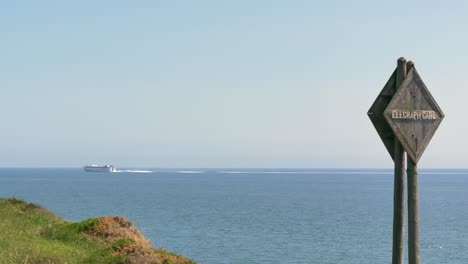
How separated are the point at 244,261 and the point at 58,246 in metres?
32.0

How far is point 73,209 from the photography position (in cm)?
11169

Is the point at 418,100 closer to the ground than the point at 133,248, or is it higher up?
higher up

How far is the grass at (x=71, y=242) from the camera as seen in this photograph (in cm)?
1914

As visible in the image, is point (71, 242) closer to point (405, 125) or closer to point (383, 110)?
point (383, 110)

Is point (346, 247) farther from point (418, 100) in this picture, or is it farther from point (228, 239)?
point (418, 100)

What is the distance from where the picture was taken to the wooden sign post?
8.85 meters

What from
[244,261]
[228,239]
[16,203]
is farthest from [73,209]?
[16,203]

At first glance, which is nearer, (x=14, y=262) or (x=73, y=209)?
(x=14, y=262)

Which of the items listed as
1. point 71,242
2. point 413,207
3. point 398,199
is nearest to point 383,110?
→ point 398,199

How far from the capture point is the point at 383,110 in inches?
356

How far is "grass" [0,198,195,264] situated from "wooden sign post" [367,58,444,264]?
1133 centimetres

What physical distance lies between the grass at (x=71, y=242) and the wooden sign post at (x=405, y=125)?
37.2 ft

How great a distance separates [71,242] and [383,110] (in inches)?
718

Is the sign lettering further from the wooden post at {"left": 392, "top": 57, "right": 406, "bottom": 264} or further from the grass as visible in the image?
the grass
